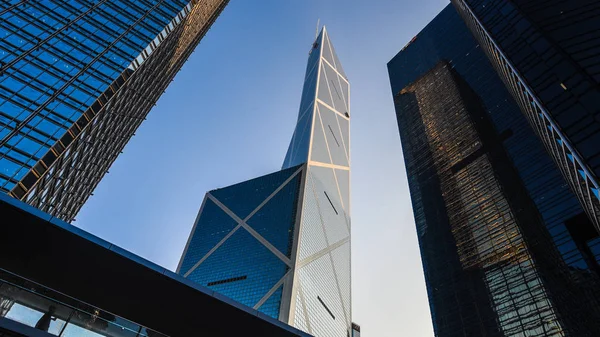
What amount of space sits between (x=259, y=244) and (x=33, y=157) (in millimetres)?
64625

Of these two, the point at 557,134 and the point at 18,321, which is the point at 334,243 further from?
the point at 18,321

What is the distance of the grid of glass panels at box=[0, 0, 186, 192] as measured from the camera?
3200cm

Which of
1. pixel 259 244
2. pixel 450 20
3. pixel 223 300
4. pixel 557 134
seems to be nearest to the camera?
pixel 223 300

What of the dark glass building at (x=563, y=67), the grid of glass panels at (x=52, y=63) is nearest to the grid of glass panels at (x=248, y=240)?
the grid of glass panels at (x=52, y=63)

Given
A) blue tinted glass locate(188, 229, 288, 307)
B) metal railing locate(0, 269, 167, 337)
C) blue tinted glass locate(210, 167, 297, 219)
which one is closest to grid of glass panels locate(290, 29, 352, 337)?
blue tinted glass locate(188, 229, 288, 307)

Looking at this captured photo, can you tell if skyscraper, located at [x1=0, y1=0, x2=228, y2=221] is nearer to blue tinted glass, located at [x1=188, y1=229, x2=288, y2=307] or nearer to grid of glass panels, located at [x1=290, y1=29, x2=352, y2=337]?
blue tinted glass, located at [x1=188, y1=229, x2=288, y2=307]

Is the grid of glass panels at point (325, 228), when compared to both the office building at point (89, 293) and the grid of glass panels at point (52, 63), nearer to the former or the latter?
the grid of glass panels at point (52, 63)

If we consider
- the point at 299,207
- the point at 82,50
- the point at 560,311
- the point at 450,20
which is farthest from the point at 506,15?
the point at 450,20

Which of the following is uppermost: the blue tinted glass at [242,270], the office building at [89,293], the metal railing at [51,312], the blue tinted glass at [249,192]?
the blue tinted glass at [249,192]

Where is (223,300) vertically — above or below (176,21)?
below

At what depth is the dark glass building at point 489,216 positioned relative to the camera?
52.6 meters

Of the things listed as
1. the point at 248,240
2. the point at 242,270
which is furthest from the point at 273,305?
the point at 248,240

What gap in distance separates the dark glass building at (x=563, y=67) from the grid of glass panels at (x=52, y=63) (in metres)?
39.3

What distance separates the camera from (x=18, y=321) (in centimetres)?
757
